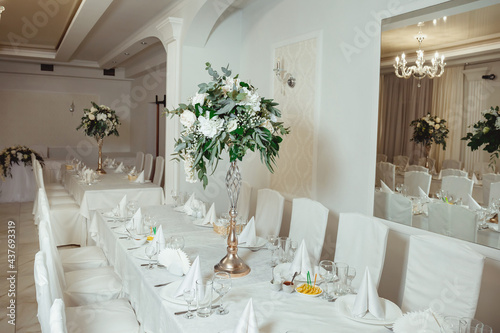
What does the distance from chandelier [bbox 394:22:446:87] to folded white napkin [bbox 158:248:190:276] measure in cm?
216

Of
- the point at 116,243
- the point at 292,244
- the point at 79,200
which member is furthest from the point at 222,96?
the point at 79,200

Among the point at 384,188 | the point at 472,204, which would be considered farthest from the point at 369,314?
the point at 384,188

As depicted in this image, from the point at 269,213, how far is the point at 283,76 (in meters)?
1.59

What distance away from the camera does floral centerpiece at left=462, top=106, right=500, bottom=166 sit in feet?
8.49

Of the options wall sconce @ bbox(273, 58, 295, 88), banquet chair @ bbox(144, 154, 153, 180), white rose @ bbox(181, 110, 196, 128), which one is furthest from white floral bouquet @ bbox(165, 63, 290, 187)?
banquet chair @ bbox(144, 154, 153, 180)

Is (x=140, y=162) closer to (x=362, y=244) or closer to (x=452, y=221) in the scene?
(x=362, y=244)

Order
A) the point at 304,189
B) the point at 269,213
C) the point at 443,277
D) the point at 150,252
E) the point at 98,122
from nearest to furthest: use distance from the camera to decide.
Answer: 1. the point at 443,277
2. the point at 150,252
3. the point at 269,213
4. the point at 304,189
5. the point at 98,122

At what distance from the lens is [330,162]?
3.77 metres

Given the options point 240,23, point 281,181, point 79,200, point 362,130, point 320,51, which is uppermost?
point 240,23

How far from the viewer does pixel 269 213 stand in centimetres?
362

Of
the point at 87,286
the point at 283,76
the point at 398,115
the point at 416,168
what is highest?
the point at 283,76

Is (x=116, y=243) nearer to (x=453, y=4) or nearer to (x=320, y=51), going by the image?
(x=320, y=51)

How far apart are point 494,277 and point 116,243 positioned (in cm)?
249

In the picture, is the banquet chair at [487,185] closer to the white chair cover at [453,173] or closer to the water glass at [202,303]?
the white chair cover at [453,173]
